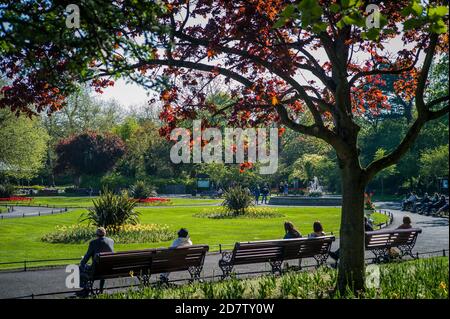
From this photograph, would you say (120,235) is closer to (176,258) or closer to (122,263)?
(176,258)

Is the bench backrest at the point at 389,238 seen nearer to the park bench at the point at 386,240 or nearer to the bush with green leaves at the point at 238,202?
the park bench at the point at 386,240

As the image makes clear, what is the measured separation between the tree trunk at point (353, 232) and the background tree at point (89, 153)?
53.6 meters

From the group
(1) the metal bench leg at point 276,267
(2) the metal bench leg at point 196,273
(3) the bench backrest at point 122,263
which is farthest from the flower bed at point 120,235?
(3) the bench backrest at point 122,263

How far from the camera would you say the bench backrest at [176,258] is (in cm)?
923

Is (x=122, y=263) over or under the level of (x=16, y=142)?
under

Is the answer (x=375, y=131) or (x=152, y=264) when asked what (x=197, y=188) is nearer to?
(x=375, y=131)

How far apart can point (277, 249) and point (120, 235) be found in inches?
336

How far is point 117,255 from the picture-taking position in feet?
28.2

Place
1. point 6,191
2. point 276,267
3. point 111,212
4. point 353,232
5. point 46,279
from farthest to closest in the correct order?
point 6,191, point 111,212, point 276,267, point 46,279, point 353,232

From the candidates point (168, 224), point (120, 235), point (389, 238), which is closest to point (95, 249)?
point (389, 238)

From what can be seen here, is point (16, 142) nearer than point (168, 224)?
No

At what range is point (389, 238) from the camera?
39.4ft

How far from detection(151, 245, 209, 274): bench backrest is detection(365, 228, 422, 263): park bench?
4462mm
